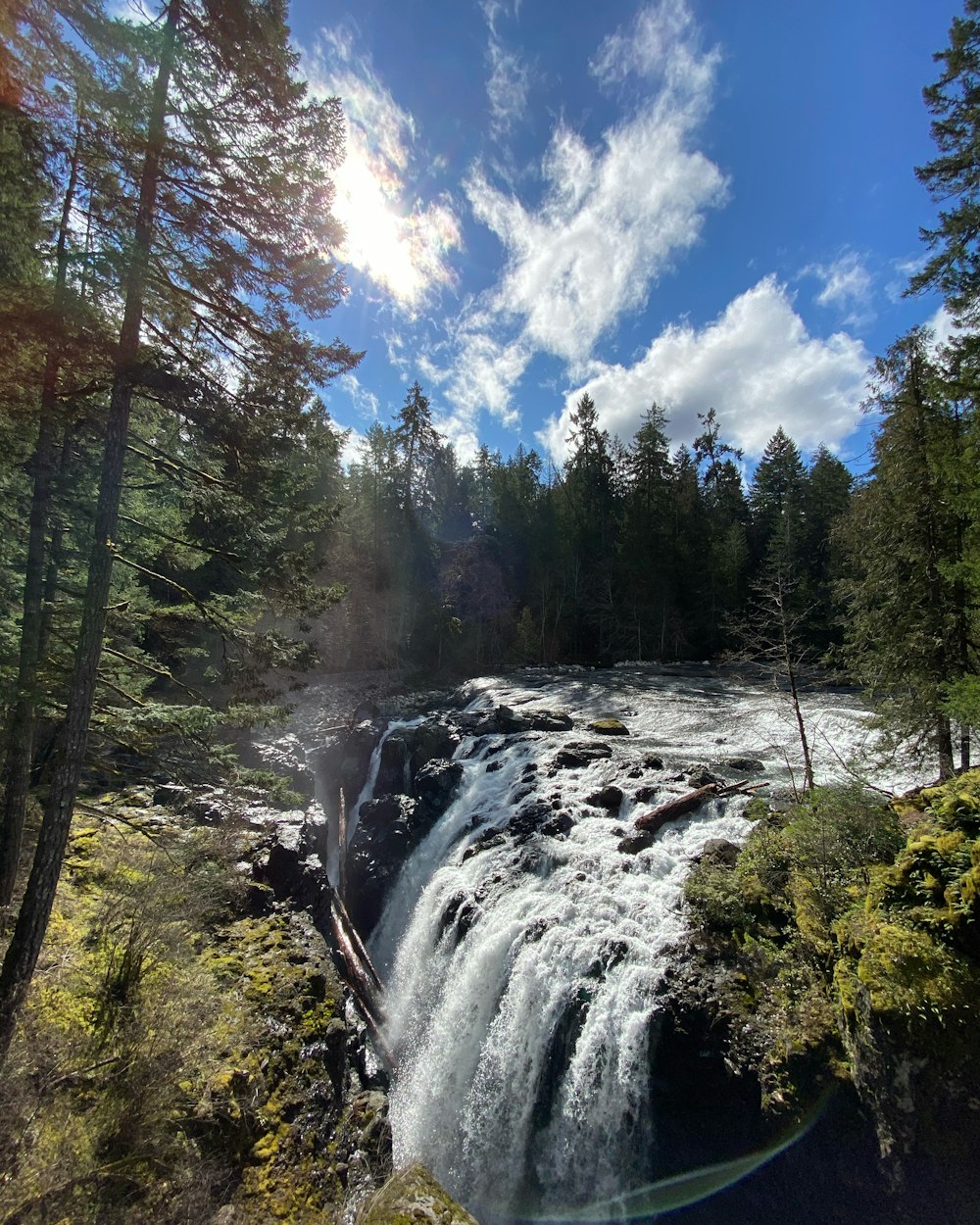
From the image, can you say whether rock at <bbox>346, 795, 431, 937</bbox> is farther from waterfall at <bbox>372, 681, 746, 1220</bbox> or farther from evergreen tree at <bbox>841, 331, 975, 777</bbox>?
evergreen tree at <bbox>841, 331, 975, 777</bbox>

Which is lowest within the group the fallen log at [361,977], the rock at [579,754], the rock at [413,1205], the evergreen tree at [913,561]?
the fallen log at [361,977]

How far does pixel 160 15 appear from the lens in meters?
5.68

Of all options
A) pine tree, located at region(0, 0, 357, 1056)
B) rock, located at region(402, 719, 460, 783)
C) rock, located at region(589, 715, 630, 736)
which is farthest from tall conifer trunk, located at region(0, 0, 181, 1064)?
rock, located at region(589, 715, 630, 736)

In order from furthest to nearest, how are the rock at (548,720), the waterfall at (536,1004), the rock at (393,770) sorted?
1. the rock at (548,720)
2. the rock at (393,770)
3. the waterfall at (536,1004)

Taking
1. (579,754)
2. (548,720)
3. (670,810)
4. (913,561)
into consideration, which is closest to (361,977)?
(670,810)

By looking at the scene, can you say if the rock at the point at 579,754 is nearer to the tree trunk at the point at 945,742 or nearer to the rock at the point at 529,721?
the rock at the point at 529,721

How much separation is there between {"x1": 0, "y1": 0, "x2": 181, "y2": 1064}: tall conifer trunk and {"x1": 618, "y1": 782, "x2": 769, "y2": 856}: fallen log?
8.98 m

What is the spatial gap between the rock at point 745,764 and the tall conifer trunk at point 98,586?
1412 centimetres

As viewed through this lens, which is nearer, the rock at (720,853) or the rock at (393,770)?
the rock at (720,853)

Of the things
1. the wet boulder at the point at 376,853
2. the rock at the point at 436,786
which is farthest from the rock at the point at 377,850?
the rock at the point at 436,786

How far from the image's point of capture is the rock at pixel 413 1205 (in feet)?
12.4

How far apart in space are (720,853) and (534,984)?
3985mm

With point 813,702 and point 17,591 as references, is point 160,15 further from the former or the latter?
point 813,702

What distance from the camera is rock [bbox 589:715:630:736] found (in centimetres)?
1873
